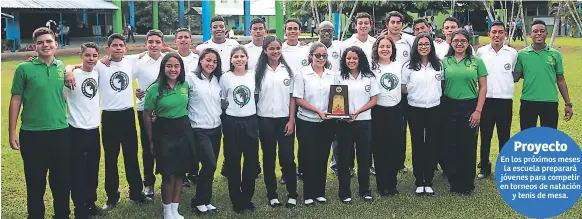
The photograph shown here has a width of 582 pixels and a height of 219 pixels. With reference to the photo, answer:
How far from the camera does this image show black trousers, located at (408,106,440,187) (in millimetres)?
5504

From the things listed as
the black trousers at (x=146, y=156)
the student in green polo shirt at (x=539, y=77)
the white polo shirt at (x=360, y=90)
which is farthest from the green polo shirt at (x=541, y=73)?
the black trousers at (x=146, y=156)

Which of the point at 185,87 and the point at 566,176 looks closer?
the point at 566,176

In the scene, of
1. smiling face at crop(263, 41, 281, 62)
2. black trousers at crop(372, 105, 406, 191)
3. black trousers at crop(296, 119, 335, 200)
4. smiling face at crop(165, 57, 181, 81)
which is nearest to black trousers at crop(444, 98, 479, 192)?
black trousers at crop(372, 105, 406, 191)

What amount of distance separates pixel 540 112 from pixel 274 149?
273 cm

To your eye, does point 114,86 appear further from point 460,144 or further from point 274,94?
point 460,144

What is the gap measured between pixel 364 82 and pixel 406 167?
1.97 meters

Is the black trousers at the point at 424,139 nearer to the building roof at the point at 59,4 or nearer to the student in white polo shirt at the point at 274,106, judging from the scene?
the student in white polo shirt at the point at 274,106

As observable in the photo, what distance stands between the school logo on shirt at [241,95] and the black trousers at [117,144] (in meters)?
1.01

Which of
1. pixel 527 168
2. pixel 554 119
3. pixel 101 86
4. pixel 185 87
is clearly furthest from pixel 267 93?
pixel 554 119

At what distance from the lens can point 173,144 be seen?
4730 mm

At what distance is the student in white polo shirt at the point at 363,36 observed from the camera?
596 centimetres

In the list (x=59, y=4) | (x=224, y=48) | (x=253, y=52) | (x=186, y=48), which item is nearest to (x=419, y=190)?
(x=253, y=52)

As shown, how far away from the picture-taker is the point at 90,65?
4.91m

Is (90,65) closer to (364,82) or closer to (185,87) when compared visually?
(185,87)
